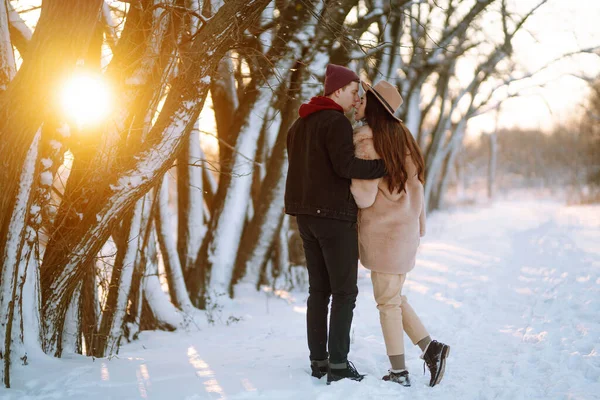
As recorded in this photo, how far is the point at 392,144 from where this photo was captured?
10.6 ft

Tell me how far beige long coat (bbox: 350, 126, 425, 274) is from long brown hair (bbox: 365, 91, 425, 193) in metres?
0.04

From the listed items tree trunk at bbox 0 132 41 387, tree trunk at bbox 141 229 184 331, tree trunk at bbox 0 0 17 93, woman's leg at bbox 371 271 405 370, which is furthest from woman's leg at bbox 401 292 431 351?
tree trunk at bbox 0 0 17 93

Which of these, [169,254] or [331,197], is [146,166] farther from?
[169,254]

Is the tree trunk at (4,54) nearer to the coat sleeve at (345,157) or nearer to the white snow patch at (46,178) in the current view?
the white snow patch at (46,178)

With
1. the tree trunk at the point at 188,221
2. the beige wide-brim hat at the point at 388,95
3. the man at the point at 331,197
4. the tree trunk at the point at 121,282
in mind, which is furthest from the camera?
the tree trunk at the point at 188,221

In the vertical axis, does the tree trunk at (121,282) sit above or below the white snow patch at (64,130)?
below

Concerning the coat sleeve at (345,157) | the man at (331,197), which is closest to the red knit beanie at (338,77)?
the man at (331,197)

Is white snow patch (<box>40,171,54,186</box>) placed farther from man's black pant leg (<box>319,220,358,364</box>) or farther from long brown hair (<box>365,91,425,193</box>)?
long brown hair (<box>365,91,425,193</box>)

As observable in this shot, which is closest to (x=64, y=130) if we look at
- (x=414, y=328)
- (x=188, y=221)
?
(x=414, y=328)

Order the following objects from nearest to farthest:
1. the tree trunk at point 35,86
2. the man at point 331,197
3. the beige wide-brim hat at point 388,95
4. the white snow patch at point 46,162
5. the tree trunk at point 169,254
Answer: the tree trunk at point 35,86 < the man at point 331,197 < the beige wide-brim hat at point 388,95 < the white snow patch at point 46,162 < the tree trunk at point 169,254

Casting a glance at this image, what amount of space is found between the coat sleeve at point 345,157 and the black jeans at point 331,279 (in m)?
0.30

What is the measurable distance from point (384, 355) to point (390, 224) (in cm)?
118

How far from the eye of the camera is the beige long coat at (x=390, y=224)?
331 cm

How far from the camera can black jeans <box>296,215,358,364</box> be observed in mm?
3205
